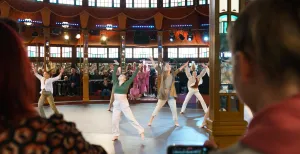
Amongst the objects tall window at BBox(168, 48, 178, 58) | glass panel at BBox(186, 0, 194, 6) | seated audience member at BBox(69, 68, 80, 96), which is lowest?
seated audience member at BBox(69, 68, 80, 96)

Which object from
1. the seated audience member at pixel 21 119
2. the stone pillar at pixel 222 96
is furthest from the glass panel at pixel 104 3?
the seated audience member at pixel 21 119

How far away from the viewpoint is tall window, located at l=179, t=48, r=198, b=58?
22.3 meters

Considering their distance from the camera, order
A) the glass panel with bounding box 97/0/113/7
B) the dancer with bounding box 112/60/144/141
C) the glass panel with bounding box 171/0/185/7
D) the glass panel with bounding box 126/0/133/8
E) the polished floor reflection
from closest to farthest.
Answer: the polished floor reflection → the dancer with bounding box 112/60/144/141 → the glass panel with bounding box 97/0/113/7 → the glass panel with bounding box 171/0/185/7 → the glass panel with bounding box 126/0/133/8

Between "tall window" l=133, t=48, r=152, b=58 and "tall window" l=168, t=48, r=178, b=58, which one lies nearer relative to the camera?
"tall window" l=168, t=48, r=178, b=58

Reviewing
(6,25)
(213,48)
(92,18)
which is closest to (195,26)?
(92,18)

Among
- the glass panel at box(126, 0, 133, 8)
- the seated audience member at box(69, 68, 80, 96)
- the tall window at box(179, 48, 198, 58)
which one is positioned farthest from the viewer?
the tall window at box(179, 48, 198, 58)

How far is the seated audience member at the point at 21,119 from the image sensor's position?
1158mm

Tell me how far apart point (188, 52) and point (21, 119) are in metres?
21.5

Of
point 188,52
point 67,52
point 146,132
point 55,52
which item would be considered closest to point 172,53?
point 188,52

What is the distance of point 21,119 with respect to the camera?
1192 millimetres

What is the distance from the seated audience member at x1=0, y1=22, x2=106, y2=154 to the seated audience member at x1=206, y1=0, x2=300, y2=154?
678 mm

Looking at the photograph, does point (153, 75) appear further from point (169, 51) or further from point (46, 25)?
point (46, 25)

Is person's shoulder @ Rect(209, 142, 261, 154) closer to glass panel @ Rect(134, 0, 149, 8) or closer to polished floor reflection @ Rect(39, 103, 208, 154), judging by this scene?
polished floor reflection @ Rect(39, 103, 208, 154)

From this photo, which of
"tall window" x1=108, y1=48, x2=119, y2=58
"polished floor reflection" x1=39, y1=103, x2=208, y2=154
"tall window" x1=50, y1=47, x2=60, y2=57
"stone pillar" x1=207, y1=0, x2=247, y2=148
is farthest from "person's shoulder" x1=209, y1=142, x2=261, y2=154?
"tall window" x1=108, y1=48, x2=119, y2=58
